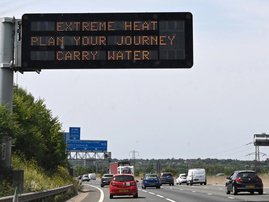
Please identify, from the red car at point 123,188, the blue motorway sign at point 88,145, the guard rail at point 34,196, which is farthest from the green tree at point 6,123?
the blue motorway sign at point 88,145

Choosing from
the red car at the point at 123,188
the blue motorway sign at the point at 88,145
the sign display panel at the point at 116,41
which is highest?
the sign display panel at the point at 116,41

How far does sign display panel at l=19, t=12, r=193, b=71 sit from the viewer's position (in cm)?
2453

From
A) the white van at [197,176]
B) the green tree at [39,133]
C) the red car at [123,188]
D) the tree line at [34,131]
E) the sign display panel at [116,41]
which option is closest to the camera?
the sign display panel at [116,41]

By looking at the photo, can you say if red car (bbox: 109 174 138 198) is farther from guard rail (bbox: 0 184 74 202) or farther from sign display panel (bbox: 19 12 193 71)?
sign display panel (bbox: 19 12 193 71)

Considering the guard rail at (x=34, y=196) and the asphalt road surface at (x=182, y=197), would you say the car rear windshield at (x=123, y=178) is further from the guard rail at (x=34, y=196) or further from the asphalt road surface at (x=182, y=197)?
the guard rail at (x=34, y=196)

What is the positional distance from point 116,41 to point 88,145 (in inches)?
2499

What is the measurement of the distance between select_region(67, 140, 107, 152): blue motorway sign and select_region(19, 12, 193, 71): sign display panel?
170ft

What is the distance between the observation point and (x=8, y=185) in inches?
983

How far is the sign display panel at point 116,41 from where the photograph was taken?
24.5 metres

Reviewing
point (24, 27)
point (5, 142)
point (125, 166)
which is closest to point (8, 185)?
point (5, 142)

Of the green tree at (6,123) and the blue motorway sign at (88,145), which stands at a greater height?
the blue motorway sign at (88,145)

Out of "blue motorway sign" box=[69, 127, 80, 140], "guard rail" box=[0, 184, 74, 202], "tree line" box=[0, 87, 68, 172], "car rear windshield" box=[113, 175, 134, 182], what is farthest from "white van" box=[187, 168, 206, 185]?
"guard rail" box=[0, 184, 74, 202]

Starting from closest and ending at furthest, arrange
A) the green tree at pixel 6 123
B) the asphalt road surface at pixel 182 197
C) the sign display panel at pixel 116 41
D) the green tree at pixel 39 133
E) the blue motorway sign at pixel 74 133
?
the sign display panel at pixel 116 41
the green tree at pixel 6 123
the asphalt road surface at pixel 182 197
the green tree at pixel 39 133
the blue motorway sign at pixel 74 133

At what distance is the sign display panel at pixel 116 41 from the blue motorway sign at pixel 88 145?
5195 centimetres
